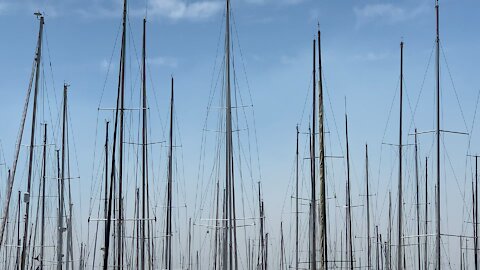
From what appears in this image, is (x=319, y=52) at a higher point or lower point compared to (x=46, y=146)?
higher

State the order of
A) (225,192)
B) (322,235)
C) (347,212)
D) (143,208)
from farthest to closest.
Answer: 1. (347,212)
2. (143,208)
3. (225,192)
4. (322,235)

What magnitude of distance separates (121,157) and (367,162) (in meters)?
27.3

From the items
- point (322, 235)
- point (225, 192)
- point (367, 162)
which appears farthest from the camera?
point (367, 162)

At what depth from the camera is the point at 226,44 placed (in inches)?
1403

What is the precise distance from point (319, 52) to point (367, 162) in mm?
22418

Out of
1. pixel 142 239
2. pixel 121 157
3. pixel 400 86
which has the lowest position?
pixel 142 239

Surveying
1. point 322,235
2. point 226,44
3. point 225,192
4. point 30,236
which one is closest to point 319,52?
point 226,44

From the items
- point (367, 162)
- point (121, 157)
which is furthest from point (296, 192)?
point (121, 157)

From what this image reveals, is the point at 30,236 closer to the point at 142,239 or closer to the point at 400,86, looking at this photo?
the point at 142,239

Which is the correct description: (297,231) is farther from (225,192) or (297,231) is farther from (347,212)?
(225,192)

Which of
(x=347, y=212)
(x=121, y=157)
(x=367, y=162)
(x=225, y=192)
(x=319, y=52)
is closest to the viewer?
(x=121, y=157)

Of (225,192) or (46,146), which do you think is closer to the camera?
(225,192)

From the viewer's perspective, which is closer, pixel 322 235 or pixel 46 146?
pixel 322 235

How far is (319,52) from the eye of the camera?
31.8 metres
